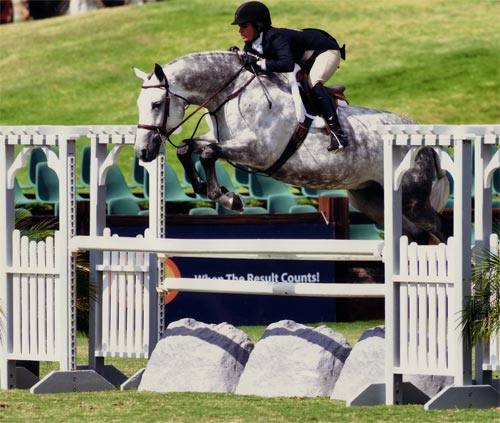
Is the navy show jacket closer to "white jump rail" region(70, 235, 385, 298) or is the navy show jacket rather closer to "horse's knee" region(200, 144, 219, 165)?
"horse's knee" region(200, 144, 219, 165)

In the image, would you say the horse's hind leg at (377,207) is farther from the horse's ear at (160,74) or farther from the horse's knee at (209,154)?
the horse's ear at (160,74)

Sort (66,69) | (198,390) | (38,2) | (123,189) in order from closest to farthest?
(198,390) → (123,189) → (66,69) → (38,2)

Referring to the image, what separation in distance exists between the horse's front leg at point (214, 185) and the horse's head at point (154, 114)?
12.6 inches

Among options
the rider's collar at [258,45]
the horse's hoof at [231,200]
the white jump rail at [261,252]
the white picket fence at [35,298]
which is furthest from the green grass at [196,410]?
the rider's collar at [258,45]

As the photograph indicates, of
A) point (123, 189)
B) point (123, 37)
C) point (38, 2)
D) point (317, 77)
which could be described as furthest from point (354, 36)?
point (317, 77)

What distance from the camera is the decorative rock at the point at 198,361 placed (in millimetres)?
9500

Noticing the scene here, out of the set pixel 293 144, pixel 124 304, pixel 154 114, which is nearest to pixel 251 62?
pixel 293 144

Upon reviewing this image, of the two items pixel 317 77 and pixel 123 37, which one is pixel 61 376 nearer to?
pixel 317 77

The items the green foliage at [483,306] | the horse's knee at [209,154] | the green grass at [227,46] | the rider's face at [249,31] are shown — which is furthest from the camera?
the green grass at [227,46]

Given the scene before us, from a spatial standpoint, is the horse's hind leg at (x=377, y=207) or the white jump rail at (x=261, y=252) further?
the horse's hind leg at (x=377, y=207)

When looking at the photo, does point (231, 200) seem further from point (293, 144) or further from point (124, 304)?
point (124, 304)

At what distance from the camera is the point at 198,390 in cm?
946

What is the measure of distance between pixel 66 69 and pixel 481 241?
77.0 feet

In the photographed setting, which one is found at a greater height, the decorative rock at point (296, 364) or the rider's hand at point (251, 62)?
the rider's hand at point (251, 62)
